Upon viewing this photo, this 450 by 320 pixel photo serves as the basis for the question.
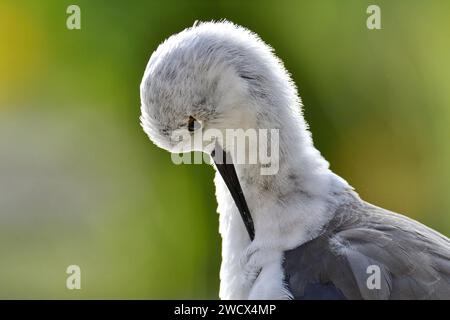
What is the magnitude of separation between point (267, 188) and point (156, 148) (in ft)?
6.23

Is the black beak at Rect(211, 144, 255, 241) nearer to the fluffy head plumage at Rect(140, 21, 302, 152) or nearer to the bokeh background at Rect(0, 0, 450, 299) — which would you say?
the fluffy head plumage at Rect(140, 21, 302, 152)

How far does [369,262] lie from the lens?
2.90m

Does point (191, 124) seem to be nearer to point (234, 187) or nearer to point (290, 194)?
point (234, 187)

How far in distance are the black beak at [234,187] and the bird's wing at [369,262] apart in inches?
7.5

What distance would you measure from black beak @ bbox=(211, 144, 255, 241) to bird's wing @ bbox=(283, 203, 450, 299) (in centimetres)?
19

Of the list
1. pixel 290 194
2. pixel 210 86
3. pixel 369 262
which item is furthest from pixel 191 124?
pixel 369 262

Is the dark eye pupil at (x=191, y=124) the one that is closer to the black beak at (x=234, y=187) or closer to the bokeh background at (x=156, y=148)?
the black beak at (x=234, y=187)

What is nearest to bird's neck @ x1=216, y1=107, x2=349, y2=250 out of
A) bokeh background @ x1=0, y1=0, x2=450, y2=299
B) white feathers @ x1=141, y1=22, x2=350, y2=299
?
white feathers @ x1=141, y1=22, x2=350, y2=299

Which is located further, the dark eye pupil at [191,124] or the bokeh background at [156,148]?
the bokeh background at [156,148]

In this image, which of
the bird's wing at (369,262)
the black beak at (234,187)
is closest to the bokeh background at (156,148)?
the black beak at (234,187)

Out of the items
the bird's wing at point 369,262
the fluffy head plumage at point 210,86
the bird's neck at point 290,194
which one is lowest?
the bird's wing at point 369,262

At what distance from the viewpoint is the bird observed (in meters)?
2.96

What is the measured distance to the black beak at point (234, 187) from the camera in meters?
3.18
